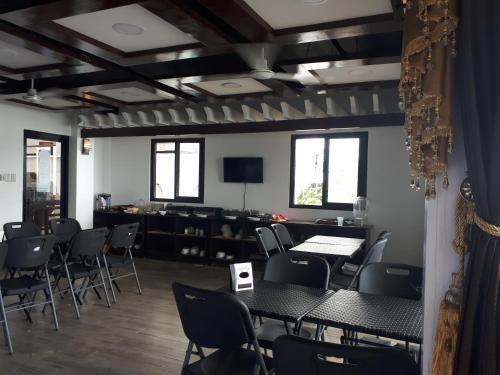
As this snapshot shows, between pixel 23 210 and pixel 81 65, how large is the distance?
3.71 meters

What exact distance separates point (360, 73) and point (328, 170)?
2361mm

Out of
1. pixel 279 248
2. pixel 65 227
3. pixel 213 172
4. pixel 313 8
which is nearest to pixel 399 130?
pixel 279 248

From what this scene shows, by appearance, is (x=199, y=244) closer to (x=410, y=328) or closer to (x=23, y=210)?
(x=23, y=210)

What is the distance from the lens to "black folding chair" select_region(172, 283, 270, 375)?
6.25 ft

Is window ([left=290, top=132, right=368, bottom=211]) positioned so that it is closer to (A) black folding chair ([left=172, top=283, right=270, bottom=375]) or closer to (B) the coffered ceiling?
(B) the coffered ceiling

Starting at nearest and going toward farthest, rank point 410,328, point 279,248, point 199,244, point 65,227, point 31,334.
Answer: point 410,328, point 31,334, point 279,248, point 65,227, point 199,244

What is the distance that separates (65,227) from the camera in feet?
18.3

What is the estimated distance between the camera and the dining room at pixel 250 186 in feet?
3.82

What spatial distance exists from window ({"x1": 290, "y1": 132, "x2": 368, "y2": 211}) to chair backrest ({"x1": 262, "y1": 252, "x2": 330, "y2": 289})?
3435mm

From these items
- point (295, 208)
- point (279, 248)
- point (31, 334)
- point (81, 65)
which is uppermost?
point (81, 65)

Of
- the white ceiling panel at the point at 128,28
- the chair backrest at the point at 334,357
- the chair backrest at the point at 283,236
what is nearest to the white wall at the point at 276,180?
the chair backrest at the point at 283,236

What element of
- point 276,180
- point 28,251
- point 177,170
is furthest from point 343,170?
point 28,251

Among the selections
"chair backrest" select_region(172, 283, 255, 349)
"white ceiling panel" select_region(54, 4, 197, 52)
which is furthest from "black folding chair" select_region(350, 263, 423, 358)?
"white ceiling panel" select_region(54, 4, 197, 52)

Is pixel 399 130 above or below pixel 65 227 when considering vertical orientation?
Result: above
